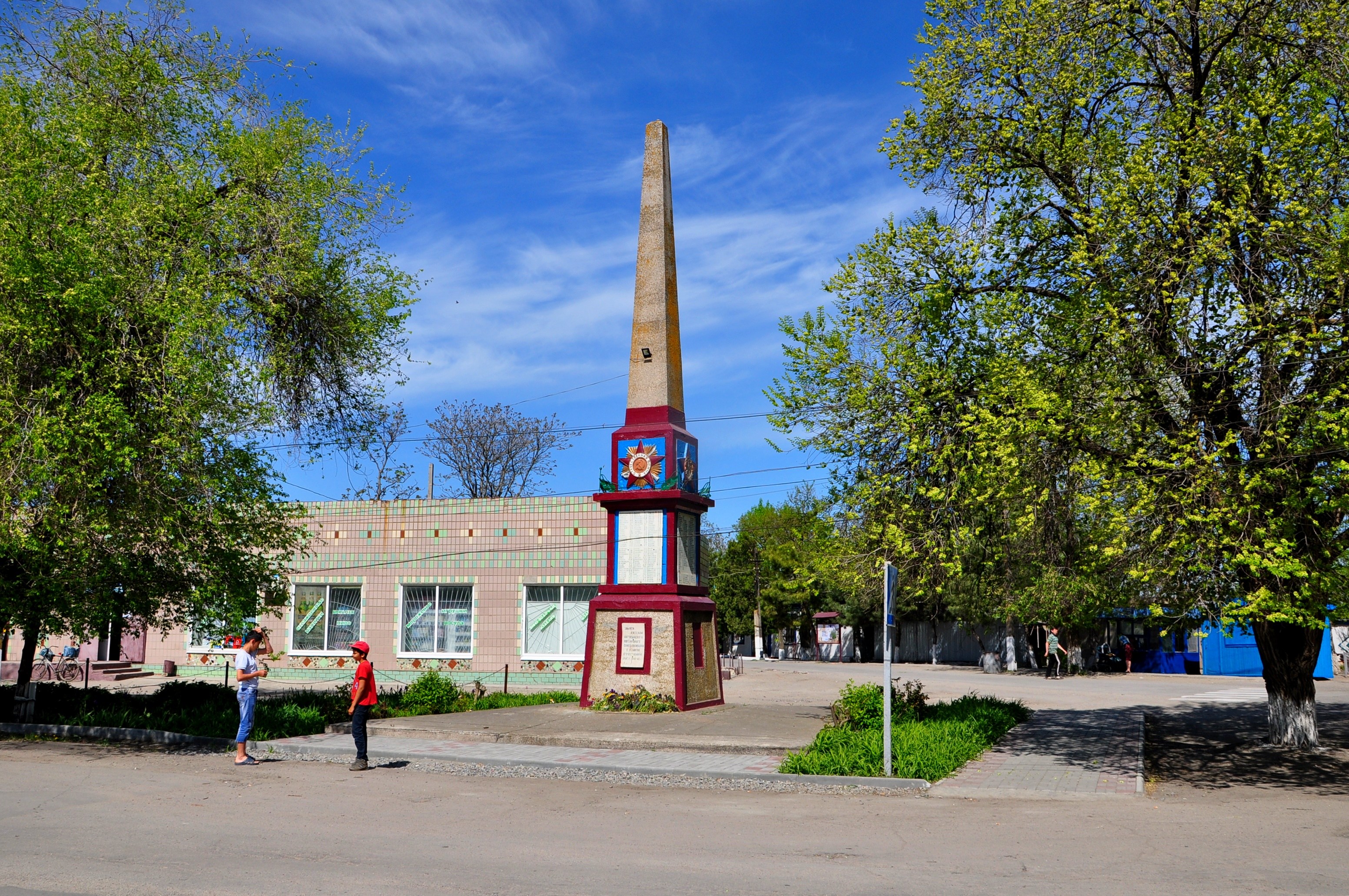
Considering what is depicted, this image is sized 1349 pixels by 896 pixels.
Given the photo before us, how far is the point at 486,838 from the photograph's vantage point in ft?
28.8

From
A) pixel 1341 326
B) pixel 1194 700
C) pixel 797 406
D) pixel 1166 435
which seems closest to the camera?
pixel 1341 326

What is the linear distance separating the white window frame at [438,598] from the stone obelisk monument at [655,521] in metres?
11.0

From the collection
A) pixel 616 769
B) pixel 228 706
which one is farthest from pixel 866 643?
pixel 616 769

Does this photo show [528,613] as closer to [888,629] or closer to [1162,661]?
[888,629]

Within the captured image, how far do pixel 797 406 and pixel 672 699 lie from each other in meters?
6.51

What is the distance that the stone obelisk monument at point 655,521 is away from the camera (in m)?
19.8

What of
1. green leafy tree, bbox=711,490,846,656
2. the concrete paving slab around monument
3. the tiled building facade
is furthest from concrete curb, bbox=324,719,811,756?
green leafy tree, bbox=711,490,846,656

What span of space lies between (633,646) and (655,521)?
8.25 feet

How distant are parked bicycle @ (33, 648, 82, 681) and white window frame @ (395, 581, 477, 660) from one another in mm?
8795

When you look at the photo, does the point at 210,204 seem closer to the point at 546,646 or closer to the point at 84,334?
the point at 84,334

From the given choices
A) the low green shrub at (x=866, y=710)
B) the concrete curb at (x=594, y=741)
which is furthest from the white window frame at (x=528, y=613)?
the low green shrub at (x=866, y=710)

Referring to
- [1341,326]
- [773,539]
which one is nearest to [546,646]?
[1341,326]

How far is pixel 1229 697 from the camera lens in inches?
1043

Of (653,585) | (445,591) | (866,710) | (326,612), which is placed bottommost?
(866,710)
